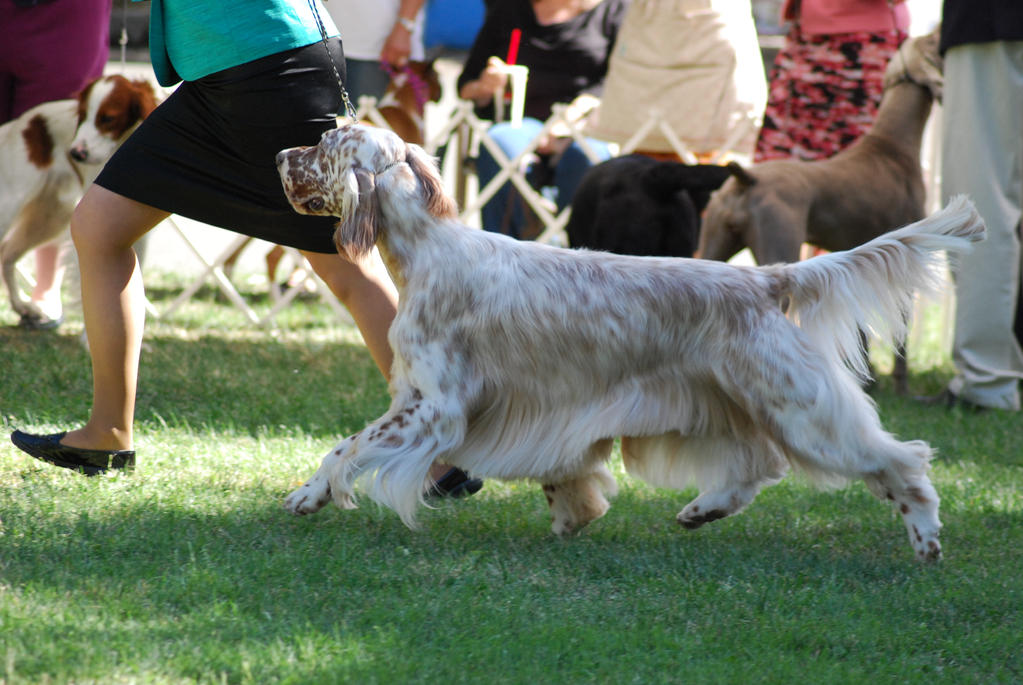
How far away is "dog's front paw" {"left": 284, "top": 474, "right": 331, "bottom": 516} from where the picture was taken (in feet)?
10.2

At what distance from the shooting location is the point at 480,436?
3150 mm

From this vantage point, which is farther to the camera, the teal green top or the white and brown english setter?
the teal green top

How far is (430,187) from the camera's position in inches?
122

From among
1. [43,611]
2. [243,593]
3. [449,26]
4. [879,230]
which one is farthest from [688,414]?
[449,26]

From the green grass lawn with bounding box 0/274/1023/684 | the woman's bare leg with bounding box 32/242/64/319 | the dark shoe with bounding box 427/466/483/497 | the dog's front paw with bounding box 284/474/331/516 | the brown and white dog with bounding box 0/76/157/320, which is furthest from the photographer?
the woman's bare leg with bounding box 32/242/64/319

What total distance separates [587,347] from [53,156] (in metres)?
3.62

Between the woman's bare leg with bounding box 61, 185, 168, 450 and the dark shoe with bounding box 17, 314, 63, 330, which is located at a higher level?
the woman's bare leg with bounding box 61, 185, 168, 450

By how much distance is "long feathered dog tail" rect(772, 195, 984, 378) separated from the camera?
312 centimetres

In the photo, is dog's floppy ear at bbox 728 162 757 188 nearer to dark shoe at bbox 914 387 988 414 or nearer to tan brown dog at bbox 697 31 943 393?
tan brown dog at bbox 697 31 943 393

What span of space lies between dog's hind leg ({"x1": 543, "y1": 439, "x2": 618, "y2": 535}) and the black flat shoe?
4.22 feet

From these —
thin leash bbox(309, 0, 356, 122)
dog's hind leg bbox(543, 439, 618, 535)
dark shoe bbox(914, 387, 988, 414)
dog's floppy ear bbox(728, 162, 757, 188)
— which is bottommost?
dark shoe bbox(914, 387, 988, 414)

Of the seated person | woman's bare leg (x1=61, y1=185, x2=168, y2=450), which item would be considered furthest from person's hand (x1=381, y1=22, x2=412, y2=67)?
woman's bare leg (x1=61, y1=185, x2=168, y2=450)

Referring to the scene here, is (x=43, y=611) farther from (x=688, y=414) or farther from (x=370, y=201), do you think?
(x=688, y=414)

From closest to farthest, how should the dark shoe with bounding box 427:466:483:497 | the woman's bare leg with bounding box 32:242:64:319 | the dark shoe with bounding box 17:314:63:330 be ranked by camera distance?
the dark shoe with bounding box 427:466:483:497
the dark shoe with bounding box 17:314:63:330
the woman's bare leg with bounding box 32:242:64:319
